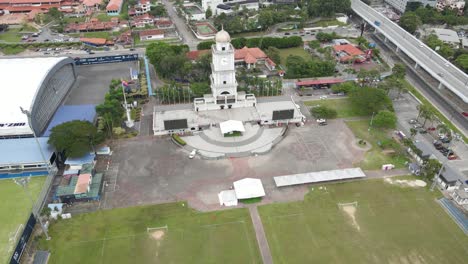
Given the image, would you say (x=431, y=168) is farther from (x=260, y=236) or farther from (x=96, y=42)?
(x=96, y=42)

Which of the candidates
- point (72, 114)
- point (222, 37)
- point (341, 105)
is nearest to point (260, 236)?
point (222, 37)

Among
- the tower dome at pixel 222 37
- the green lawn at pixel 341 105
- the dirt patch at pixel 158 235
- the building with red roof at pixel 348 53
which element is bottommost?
the dirt patch at pixel 158 235

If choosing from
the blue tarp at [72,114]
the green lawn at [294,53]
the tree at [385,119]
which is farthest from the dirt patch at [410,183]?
the blue tarp at [72,114]

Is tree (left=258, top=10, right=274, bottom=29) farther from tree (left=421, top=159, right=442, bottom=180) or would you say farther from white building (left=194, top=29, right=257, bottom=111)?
tree (left=421, top=159, right=442, bottom=180)

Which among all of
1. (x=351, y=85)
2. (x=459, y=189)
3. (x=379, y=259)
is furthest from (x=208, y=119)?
(x=459, y=189)

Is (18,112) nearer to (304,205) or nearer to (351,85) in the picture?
(304,205)

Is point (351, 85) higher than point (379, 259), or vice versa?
point (351, 85)

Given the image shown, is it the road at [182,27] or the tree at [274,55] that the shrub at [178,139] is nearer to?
the tree at [274,55]
